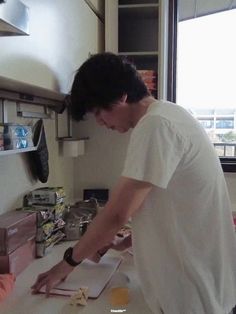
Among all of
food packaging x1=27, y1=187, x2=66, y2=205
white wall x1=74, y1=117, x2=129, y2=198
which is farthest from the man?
white wall x1=74, y1=117, x2=129, y2=198

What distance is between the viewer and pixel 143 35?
7.73 ft

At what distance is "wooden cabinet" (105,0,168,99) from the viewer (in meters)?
2.07

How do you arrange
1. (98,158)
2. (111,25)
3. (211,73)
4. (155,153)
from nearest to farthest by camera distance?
(155,153) → (111,25) → (98,158) → (211,73)

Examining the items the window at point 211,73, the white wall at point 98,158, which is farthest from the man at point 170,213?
the window at point 211,73

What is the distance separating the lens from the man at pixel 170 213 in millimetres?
890

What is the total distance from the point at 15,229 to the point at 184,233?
1.95 feet

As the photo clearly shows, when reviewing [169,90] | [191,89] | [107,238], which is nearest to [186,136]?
[107,238]

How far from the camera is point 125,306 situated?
40.1 inches

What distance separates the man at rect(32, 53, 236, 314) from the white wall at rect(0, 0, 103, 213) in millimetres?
191

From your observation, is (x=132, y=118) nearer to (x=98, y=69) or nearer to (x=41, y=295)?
(x=98, y=69)

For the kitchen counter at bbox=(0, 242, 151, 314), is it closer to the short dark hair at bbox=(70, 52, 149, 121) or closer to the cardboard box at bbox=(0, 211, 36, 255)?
the cardboard box at bbox=(0, 211, 36, 255)

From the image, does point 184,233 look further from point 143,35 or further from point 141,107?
point 143,35

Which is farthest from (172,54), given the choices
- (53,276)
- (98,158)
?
(53,276)

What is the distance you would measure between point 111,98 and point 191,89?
1.53m
